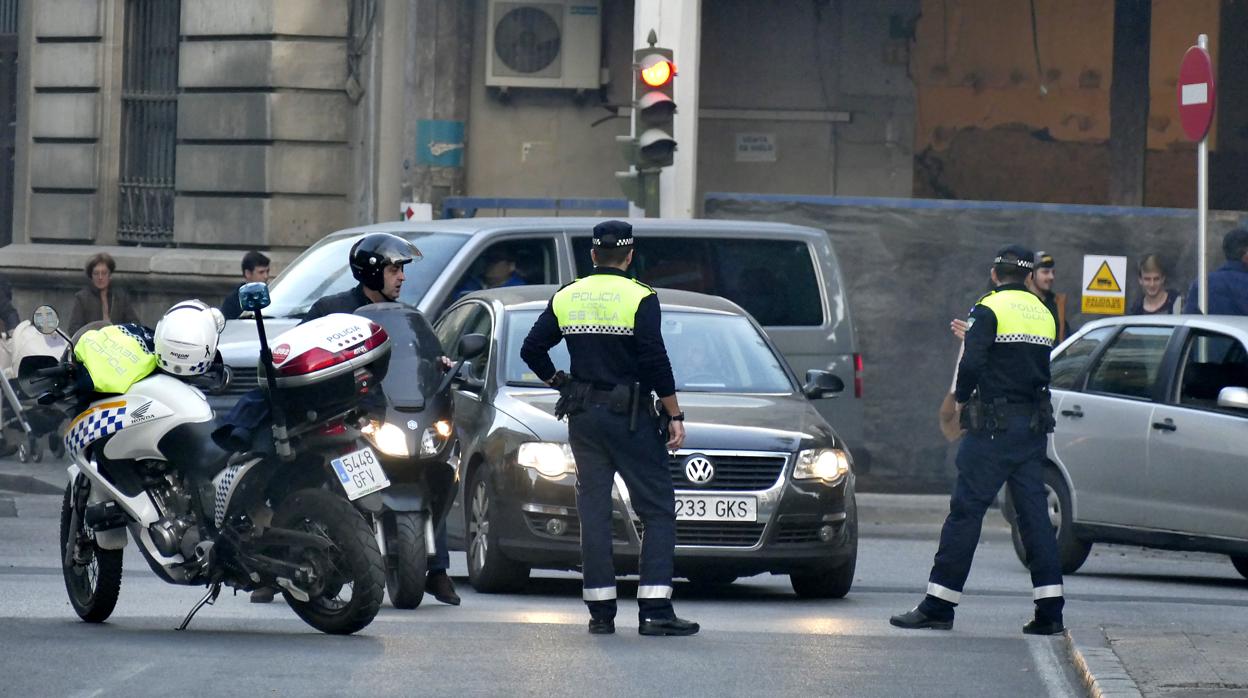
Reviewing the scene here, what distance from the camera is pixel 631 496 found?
9047 mm

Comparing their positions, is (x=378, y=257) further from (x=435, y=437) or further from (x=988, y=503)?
(x=988, y=503)

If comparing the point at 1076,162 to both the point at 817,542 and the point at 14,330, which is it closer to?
the point at 14,330

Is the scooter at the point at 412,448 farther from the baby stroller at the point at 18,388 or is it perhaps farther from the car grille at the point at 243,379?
the baby stroller at the point at 18,388

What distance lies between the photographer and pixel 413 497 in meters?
9.28

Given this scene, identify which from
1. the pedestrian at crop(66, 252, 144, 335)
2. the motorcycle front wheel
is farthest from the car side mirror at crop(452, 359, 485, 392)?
the pedestrian at crop(66, 252, 144, 335)

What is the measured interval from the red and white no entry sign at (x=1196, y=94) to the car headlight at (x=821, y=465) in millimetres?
5268

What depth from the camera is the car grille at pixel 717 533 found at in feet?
33.7

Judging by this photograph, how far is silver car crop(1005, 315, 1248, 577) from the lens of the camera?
12.1 meters

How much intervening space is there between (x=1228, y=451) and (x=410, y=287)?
177 inches

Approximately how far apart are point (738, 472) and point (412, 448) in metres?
1.74

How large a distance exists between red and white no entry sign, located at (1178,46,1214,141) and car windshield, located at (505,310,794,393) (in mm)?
4531

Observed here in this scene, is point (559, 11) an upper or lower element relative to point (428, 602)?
upper

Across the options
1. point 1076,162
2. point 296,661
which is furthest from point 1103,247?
point 296,661

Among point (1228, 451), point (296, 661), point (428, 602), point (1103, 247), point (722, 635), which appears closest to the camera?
point (296, 661)
